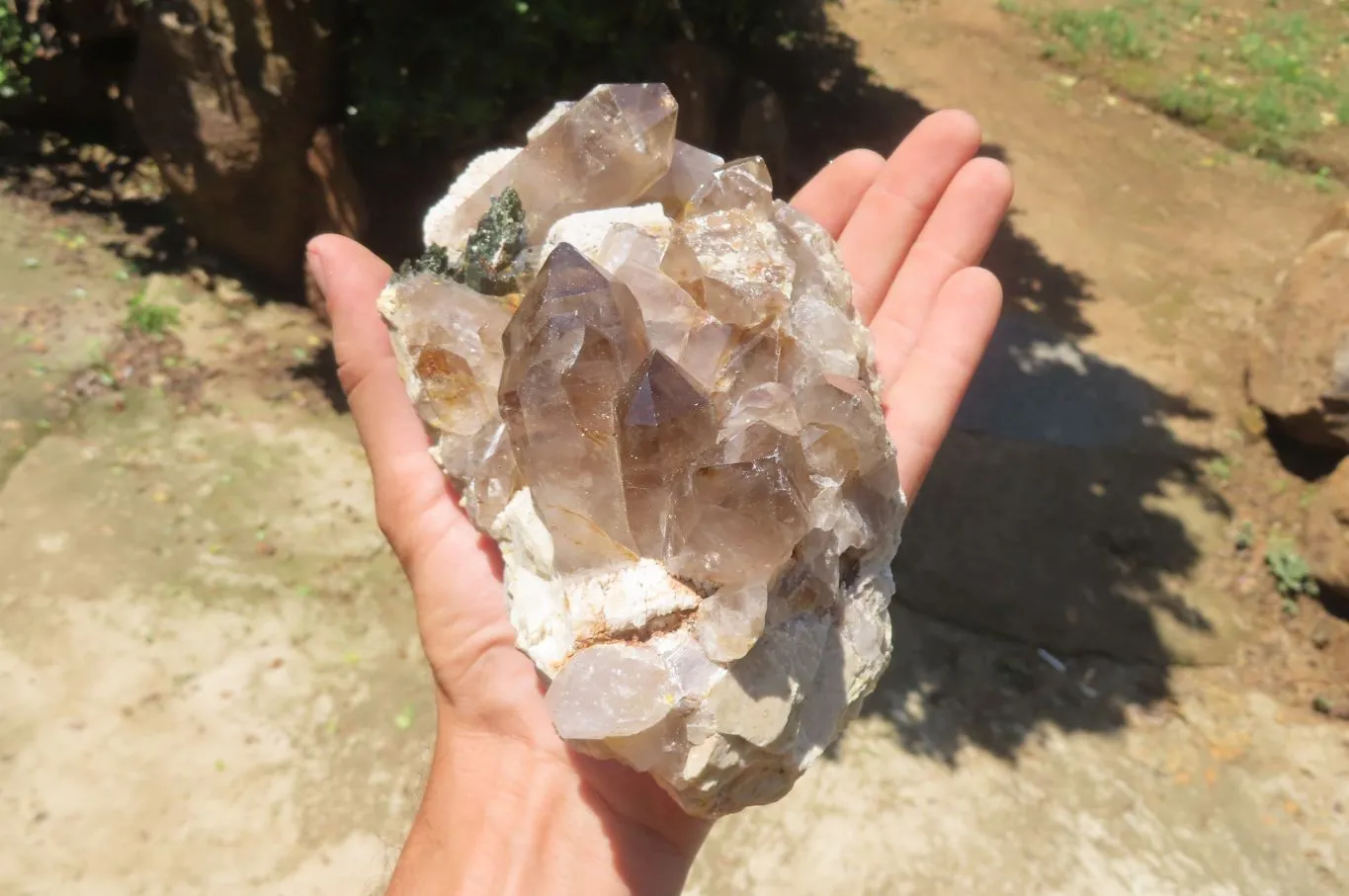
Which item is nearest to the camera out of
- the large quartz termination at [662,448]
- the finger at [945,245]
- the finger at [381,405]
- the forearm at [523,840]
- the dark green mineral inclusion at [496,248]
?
the large quartz termination at [662,448]

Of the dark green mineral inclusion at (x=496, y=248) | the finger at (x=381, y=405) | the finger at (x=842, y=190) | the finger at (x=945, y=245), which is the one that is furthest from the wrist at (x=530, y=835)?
the finger at (x=842, y=190)

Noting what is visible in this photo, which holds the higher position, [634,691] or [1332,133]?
[634,691]

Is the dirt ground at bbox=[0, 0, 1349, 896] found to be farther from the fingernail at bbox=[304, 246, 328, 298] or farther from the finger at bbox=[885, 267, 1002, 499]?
the fingernail at bbox=[304, 246, 328, 298]

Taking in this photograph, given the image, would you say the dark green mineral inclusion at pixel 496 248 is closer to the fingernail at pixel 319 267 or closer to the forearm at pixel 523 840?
the fingernail at pixel 319 267

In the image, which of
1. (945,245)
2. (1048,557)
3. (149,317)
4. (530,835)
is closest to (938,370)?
(945,245)

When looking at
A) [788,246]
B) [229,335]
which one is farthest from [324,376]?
[788,246]

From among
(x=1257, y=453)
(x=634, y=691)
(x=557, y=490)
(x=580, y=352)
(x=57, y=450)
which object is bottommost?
(x=57, y=450)

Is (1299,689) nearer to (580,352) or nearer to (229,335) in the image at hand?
(580,352)

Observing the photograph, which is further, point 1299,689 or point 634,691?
point 1299,689
